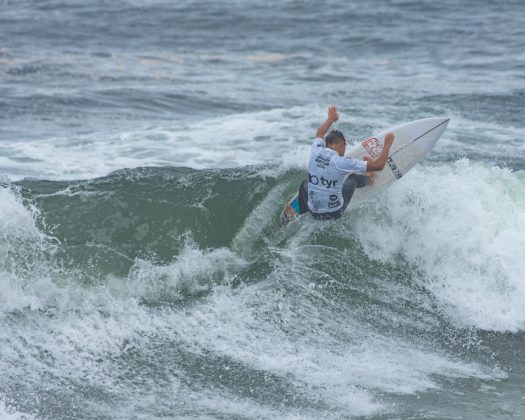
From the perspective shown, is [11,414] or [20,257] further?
[20,257]

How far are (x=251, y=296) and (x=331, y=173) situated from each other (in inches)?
66.6

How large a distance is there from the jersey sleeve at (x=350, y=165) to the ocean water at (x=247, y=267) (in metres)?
1.22

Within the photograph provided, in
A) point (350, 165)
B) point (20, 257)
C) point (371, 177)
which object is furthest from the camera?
point (371, 177)

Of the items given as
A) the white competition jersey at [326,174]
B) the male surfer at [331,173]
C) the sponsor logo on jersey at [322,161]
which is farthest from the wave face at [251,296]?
A: the sponsor logo on jersey at [322,161]

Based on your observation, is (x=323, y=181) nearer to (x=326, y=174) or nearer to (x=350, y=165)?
(x=326, y=174)

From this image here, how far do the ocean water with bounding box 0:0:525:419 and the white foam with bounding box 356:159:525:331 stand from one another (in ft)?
0.07

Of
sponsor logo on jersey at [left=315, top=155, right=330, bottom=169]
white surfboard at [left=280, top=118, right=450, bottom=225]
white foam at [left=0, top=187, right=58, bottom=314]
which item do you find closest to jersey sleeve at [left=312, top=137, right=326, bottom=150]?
sponsor logo on jersey at [left=315, top=155, right=330, bottom=169]

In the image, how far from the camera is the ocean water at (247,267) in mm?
6875

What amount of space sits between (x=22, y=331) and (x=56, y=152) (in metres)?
6.76

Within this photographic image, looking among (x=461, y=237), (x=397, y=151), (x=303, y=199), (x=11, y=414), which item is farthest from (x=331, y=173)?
(x=11, y=414)

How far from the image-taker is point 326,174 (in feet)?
29.7

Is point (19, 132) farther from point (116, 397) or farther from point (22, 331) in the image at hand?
point (116, 397)

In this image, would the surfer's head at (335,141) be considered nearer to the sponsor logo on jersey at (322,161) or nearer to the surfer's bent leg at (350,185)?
the sponsor logo on jersey at (322,161)

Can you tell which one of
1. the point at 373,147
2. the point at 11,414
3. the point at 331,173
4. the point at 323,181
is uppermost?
the point at 373,147
